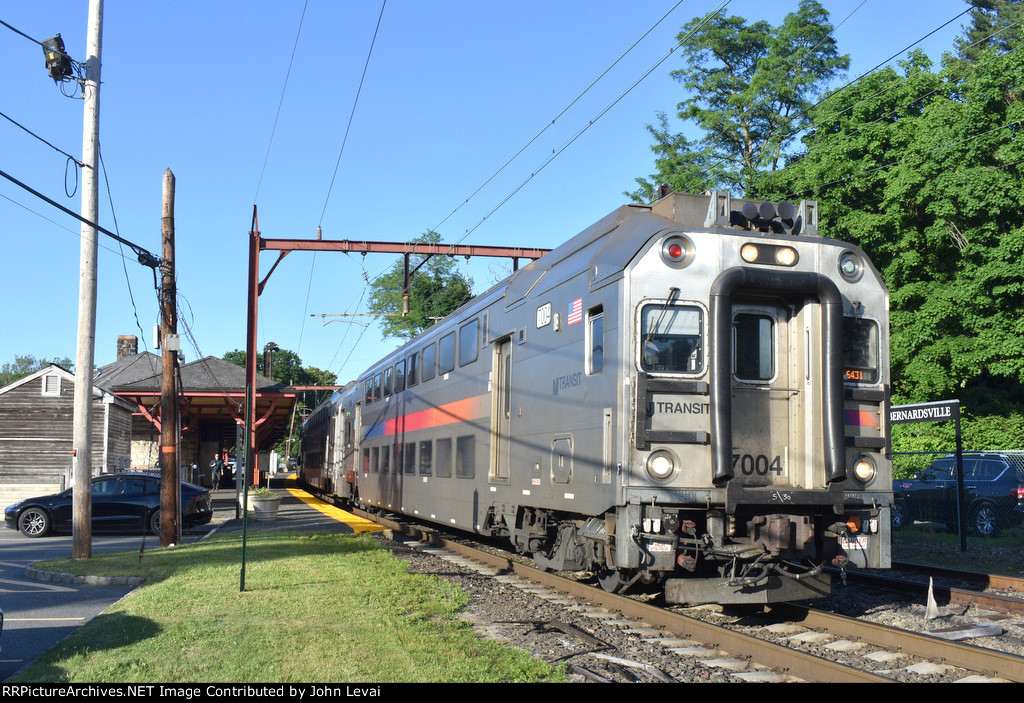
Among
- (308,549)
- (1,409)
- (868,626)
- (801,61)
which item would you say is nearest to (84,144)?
(308,549)

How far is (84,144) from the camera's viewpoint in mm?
14250

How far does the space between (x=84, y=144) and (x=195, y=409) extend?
21354mm

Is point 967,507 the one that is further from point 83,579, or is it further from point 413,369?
point 83,579

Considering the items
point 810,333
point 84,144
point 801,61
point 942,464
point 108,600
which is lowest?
point 108,600

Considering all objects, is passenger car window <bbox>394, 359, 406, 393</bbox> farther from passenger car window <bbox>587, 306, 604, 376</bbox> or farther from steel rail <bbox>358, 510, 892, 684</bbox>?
passenger car window <bbox>587, 306, 604, 376</bbox>

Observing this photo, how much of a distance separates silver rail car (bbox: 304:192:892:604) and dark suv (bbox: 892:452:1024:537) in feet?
28.6

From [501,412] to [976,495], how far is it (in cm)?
1016

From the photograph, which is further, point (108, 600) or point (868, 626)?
point (108, 600)

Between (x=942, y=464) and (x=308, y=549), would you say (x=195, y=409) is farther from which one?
(x=942, y=464)

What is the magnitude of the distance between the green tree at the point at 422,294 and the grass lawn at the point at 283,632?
33.7 metres

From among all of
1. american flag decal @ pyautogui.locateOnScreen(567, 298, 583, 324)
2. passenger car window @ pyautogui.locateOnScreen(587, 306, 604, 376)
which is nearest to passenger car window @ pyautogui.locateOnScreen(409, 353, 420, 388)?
american flag decal @ pyautogui.locateOnScreen(567, 298, 583, 324)

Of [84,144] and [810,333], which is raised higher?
[84,144]

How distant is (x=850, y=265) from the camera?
8438 millimetres
